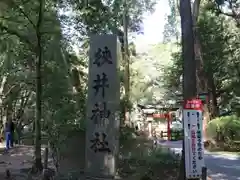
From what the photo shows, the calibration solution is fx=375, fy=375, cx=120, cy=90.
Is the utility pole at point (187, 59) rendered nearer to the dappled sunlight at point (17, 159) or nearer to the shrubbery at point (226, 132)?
the dappled sunlight at point (17, 159)

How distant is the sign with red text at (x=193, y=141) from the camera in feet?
29.1

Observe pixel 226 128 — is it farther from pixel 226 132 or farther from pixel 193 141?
pixel 193 141

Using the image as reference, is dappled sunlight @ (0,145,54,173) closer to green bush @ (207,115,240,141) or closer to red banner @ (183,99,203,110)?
red banner @ (183,99,203,110)

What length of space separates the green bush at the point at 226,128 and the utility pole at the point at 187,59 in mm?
11572

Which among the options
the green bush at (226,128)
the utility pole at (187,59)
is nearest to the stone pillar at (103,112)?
the utility pole at (187,59)

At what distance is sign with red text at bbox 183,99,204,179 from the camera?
8875 mm

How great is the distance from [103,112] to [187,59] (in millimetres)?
3114

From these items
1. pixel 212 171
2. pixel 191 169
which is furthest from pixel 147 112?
pixel 191 169

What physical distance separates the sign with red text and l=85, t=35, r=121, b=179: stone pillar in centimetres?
275

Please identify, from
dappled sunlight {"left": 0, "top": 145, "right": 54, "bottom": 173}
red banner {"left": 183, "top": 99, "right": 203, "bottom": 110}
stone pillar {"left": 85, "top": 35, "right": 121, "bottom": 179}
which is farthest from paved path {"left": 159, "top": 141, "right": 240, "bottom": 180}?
dappled sunlight {"left": 0, "top": 145, "right": 54, "bottom": 173}

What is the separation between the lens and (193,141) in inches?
351

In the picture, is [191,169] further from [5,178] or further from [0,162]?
[0,162]

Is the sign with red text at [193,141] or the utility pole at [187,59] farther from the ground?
the utility pole at [187,59]

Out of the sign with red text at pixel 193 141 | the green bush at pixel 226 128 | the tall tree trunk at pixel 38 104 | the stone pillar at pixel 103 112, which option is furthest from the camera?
the green bush at pixel 226 128
